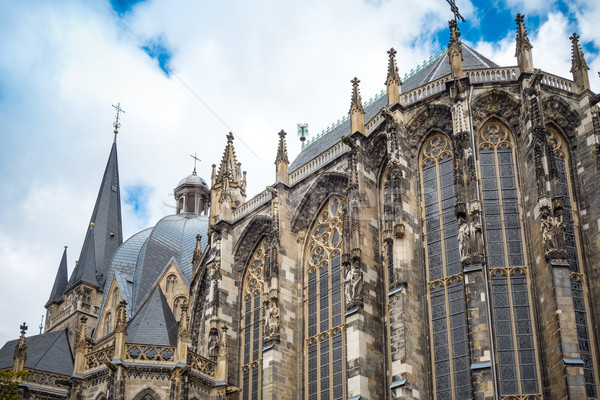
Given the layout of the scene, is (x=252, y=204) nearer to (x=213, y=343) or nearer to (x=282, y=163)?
(x=282, y=163)

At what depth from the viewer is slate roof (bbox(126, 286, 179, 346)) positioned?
94.0ft

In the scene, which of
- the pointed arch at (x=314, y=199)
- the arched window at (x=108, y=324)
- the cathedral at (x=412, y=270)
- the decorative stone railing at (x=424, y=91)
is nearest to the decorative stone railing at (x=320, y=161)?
the cathedral at (x=412, y=270)

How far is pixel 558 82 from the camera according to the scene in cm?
2775

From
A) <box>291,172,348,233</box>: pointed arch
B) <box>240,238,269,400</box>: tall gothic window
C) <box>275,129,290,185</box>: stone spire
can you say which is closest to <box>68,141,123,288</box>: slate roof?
<box>240,238,269,400</box>: tall gothic window

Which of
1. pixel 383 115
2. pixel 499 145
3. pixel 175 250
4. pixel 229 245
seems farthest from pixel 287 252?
pixel 175 250

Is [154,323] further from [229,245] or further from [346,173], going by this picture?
[346,173]

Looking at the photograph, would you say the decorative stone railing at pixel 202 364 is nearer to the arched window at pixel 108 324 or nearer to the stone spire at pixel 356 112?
the stone spire at pixel 356 112

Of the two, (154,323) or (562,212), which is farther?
(154,323)

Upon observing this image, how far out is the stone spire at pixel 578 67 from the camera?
90.4 feet

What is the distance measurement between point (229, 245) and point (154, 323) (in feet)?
19.7

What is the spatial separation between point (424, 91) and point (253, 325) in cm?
1143

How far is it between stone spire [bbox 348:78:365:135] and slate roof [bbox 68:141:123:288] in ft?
77.1

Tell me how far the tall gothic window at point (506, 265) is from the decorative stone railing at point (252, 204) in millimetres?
10391

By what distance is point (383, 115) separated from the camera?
91.8 ft
